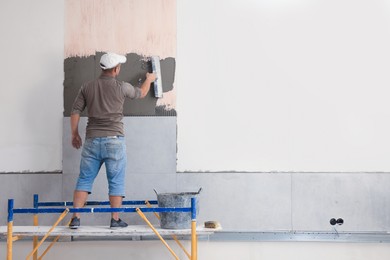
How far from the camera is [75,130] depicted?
199 inches

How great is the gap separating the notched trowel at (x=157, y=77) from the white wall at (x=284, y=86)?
18 cm

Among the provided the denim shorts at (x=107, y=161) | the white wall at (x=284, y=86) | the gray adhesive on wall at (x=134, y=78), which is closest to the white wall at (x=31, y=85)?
the gray adhesive on wall at (x=134, y=78)

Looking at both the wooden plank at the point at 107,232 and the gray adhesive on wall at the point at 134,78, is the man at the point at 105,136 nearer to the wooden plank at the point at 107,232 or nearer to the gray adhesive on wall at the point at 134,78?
the wooden plank at the point at 107,232

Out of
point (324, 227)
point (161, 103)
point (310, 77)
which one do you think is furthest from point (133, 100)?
point (324, 227)

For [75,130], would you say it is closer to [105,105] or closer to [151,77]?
[105,105]

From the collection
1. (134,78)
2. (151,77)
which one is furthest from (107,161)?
(134,78)

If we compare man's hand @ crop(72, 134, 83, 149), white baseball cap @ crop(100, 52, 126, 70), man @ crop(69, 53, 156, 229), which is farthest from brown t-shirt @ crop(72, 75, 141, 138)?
man's hand @ crop(72, 134, 83, 149)

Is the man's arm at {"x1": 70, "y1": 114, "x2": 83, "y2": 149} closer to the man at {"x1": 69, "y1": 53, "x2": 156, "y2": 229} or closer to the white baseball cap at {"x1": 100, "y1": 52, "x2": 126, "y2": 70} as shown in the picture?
the man at {"x1": 69, "y1": 53, "x2": 156, "y2": 229}

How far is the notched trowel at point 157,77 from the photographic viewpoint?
17.9 ft

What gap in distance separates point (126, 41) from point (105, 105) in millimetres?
904

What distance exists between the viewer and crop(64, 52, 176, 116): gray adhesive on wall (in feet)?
18.2

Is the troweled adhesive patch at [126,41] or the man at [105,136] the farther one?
the troweled adhesive patch at [126,41]

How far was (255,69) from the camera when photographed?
218 inches

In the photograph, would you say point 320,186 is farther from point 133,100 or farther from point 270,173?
point 133,100
